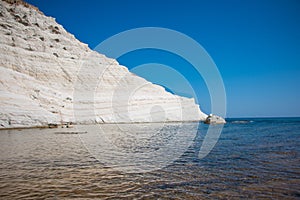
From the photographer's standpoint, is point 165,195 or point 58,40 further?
point 58,40

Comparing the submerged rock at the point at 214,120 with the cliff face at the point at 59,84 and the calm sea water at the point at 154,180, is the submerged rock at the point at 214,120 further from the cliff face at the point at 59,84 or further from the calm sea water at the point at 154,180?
the calm sea water at the point at 154,180

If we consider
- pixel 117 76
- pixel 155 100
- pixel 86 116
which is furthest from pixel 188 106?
pixel 86 116

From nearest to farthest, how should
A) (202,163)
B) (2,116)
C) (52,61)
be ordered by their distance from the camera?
(202,163) → (2,116) → (52,61)

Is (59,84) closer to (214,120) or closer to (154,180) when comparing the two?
(214,120)

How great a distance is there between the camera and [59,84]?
4066 cm

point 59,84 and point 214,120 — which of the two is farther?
point 214,120

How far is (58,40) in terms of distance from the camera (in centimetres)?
4884

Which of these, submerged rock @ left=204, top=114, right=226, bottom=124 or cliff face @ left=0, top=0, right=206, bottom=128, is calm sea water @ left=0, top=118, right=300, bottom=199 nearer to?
cliff face @ left=0, top=0, right=206, bottom=128

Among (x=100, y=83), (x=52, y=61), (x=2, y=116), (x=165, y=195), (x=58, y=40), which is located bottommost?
(x=165, y=195)

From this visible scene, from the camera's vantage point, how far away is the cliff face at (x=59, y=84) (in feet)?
93.6

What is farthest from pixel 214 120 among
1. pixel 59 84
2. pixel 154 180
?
pixel 154 180

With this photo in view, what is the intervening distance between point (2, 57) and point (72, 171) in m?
37.8

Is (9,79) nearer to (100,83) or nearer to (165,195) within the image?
(100,83)

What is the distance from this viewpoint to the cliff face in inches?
1123
